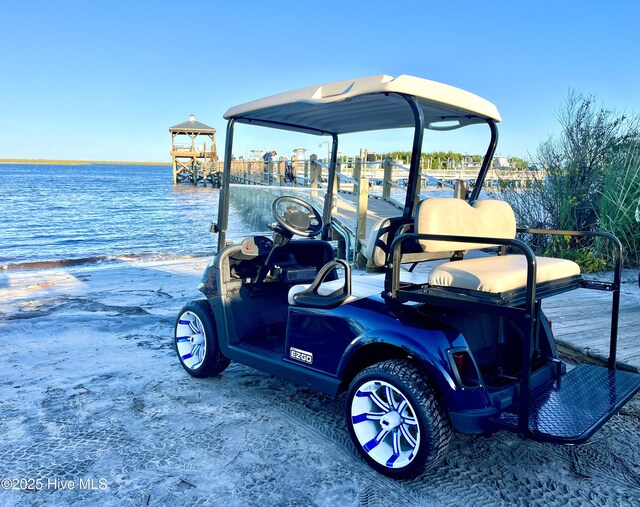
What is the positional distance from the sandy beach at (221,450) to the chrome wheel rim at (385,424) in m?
0.13

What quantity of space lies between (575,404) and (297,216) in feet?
6.58

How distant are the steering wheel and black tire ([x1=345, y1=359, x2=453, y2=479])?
3.96 ft

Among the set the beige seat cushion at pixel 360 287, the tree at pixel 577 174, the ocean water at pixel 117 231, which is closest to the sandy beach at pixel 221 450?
the beige seat cushion at pixel 360 287

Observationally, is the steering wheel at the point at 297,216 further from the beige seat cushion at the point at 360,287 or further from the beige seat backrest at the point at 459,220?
the beige seat backrest at the point at 459,220

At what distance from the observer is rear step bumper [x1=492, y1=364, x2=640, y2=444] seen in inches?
84.0

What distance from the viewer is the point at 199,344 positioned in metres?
3.68

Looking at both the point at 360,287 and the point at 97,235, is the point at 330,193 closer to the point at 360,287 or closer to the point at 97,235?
the point at 360,287

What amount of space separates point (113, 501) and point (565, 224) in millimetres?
7326

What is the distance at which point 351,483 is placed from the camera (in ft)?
7.92

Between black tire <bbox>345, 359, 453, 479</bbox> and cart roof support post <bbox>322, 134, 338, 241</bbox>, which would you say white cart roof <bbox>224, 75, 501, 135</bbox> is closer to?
cart roof support post <bbox>322, 134, 338, 241</bbox>

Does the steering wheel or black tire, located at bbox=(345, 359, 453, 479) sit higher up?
the steering wheel

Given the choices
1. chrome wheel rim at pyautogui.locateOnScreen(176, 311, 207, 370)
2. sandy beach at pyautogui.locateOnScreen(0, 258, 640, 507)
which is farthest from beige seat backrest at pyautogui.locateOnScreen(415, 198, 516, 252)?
chrome wheel rim at pyautogui.locateOnScreen(176, 311, 207, 370)

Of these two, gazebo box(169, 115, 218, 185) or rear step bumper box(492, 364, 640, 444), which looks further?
gazebo box(169, 115, 218, 185)

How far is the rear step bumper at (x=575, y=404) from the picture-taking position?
2.13 meters
